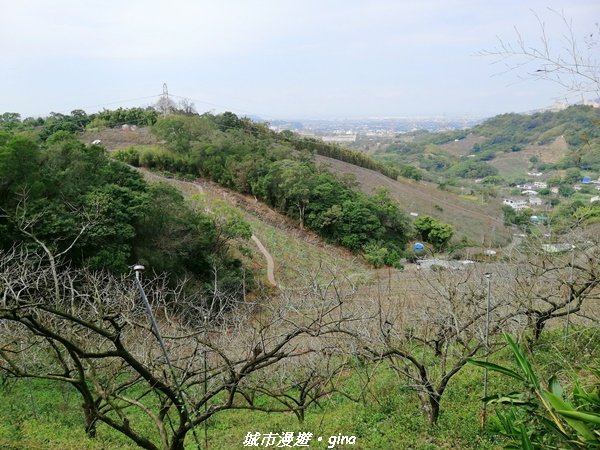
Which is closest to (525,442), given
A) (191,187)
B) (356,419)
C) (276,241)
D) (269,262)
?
(356,419)

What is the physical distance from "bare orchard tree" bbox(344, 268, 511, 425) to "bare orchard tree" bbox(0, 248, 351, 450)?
32.7 inches

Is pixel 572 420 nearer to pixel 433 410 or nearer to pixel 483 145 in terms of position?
pixel 433 410

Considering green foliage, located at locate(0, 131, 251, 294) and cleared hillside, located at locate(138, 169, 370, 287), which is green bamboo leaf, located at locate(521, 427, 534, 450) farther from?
cleared hillside, located at locate(138, 169, 370, 287)

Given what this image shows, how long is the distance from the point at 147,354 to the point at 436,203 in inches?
1465

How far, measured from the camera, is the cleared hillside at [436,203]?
35844mm

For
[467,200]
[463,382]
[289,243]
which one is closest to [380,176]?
[467,200]

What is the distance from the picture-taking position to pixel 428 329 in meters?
10.0

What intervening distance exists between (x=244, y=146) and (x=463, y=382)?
89.9ft

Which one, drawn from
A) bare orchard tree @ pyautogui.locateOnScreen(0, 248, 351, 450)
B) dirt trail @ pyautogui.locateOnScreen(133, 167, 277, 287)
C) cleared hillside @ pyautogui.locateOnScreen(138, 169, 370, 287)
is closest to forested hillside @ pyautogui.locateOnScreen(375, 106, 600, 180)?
cleared hillside @ pyautogui.locateOnScreen(138, 169, 370, 287)

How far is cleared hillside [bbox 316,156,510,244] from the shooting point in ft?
118

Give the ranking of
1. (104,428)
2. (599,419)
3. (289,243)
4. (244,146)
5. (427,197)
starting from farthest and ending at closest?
(427,197)
(244,146)
(289,243)
(104,428)
(599,419)

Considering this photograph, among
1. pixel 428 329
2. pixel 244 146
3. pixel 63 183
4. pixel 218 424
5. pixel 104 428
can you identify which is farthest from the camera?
pixel 244 146

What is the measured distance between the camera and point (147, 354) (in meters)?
6.11

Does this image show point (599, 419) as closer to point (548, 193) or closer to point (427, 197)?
point (427, 197)
